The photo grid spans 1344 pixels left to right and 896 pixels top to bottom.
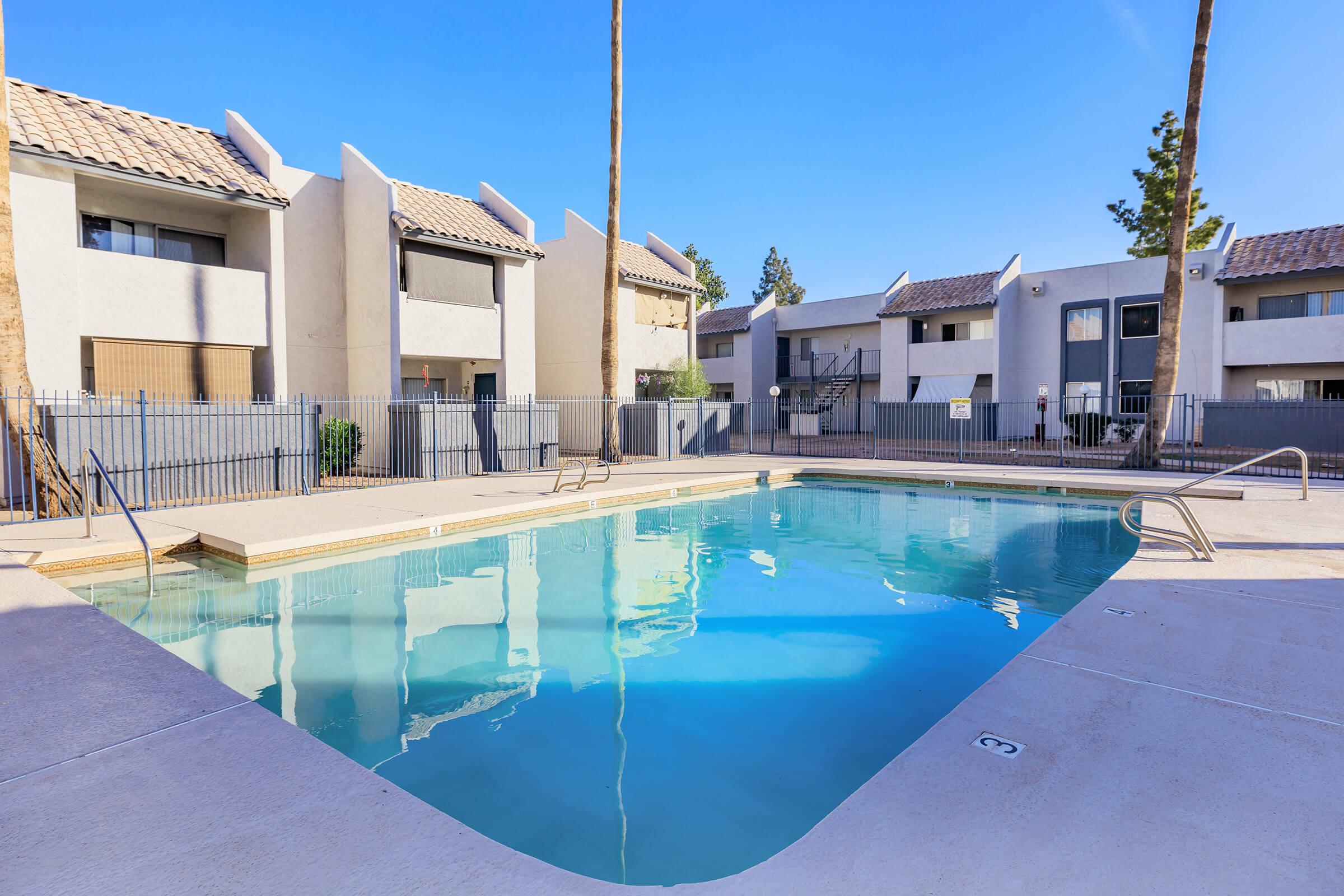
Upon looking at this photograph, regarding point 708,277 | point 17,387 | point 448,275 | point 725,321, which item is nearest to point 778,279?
point 708,277

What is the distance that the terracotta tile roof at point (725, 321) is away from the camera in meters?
36.4

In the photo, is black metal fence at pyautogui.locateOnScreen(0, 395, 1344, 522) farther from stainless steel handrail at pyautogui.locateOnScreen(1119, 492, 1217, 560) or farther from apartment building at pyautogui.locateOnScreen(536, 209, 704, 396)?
stainless steel handrail at pyautogui.locateOnScreen(1119, 492, 1217, 560)

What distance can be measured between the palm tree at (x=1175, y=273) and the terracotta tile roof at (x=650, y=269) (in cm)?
1454

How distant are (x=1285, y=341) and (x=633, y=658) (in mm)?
25948

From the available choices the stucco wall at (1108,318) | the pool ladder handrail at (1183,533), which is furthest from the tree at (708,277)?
the pool ladder handrail at (1183,533)

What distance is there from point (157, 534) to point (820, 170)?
74.0 feet

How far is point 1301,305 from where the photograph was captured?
23562 mm

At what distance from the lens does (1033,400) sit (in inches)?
1136

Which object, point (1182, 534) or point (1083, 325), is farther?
point (1083, 325)

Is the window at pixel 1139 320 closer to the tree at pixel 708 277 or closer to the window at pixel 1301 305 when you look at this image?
the window at pixel 1301 305

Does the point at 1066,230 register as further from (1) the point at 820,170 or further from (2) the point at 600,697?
(2) the point at 600,697

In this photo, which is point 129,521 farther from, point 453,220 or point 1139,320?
point 1139,320

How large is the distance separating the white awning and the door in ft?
56.6

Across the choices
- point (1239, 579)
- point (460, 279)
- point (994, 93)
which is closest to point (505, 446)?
point (460, 279)
